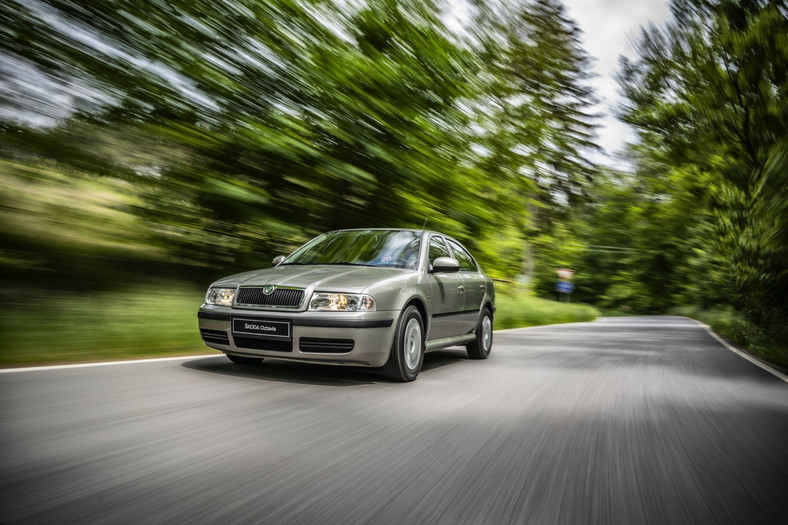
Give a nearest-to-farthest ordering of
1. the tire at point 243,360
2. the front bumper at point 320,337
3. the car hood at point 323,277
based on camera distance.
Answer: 1. the front bumper at point 320,337
2. the car hood at point 323,277
3. the tire at point 243,360

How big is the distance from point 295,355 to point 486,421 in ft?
6.14

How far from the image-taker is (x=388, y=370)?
6395 mm

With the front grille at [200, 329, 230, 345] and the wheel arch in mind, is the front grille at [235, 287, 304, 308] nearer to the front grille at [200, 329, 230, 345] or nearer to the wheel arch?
the front grille at [200, 329, 230, 345]

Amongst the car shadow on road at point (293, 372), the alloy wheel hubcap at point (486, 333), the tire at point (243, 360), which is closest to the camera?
the car shadow on road at point (293, 372)

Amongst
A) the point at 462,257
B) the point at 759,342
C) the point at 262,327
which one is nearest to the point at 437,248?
the point at 462,257

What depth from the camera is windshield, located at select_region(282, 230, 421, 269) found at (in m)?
7.19

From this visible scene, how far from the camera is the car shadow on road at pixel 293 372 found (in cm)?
629

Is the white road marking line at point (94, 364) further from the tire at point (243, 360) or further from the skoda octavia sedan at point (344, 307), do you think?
the skoda octavia sedan at point (344, 307)

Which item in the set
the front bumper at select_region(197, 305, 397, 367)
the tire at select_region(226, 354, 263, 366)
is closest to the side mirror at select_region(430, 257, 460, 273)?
the front bumper at select_region(197, 305, 397, 367)

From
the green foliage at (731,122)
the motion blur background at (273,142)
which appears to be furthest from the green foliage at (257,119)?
the green foliage at (731,122)

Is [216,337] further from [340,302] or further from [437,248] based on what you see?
[437,248]

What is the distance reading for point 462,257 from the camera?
8.98m

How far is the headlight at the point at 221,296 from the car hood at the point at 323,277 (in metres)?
0.06

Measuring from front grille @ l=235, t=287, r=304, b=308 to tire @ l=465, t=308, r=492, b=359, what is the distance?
359 centimetres
